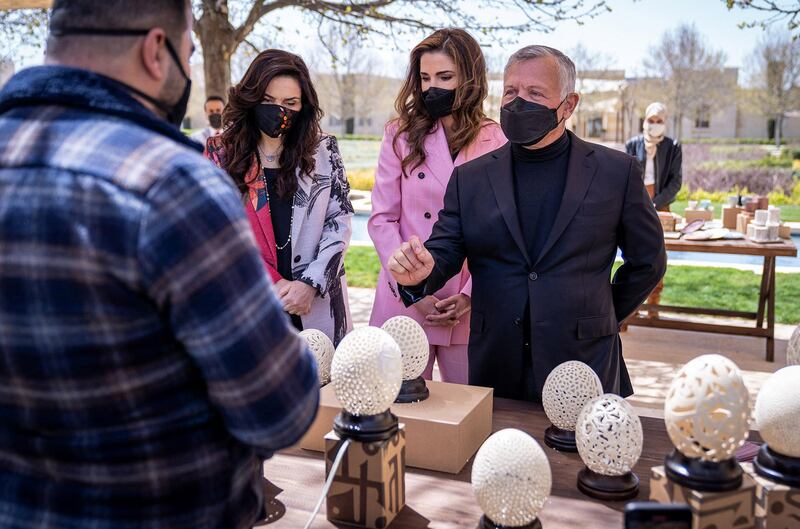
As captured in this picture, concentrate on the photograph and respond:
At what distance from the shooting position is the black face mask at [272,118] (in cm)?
292

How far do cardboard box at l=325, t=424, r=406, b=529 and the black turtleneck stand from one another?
1.16 meters

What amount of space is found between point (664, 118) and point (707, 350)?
243cm

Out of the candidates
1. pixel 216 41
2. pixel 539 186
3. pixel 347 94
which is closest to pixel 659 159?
pixel 216 41

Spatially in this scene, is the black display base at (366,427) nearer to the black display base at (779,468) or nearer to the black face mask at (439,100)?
the black display base at (779,468)

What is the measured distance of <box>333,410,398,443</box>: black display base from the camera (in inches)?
58.7

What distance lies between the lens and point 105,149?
93cm

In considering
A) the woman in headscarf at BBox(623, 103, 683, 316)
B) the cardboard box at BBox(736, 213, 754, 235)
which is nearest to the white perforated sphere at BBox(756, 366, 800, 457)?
the cardboard box at BBox(736, 213, 754, 235)

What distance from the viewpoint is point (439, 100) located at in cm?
299

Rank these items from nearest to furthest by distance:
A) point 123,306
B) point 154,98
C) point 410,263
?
point 123,306 < point 154,98 < point 410,263

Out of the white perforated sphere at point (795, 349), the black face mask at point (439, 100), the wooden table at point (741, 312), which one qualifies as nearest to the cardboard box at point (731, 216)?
the wooden table at point (741, 312)

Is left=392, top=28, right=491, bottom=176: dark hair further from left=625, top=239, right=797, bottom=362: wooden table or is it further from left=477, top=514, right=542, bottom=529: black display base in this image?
left=625, top=239, right=797, bottom=362: wooden table

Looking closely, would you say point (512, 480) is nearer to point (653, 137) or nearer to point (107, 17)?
point (107, 17)

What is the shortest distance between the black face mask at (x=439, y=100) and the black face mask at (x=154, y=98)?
6.32ft

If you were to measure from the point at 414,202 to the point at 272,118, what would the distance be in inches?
27.0
